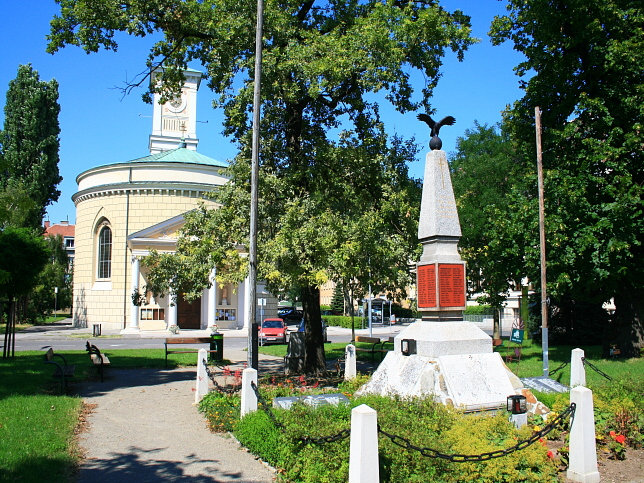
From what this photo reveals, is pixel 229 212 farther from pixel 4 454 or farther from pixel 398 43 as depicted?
pixel 4 454

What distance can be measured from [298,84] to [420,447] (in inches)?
380

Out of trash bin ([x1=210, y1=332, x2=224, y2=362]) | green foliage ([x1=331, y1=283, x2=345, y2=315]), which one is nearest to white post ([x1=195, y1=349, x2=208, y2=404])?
trash bin ([x1=210, y1=332, x2=224, y2=362])

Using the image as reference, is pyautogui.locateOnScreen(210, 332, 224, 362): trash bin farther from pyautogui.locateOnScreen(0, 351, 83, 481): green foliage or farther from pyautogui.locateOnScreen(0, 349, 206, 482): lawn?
pyautogui.locateOnScreen(0, 351, 83, 481): green foliage

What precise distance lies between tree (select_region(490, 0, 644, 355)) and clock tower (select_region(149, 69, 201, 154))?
37.5 metres

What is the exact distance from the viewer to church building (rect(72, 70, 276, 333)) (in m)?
39.3

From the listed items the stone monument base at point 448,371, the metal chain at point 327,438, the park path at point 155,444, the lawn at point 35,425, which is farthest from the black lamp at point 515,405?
the lawn at point 35,425

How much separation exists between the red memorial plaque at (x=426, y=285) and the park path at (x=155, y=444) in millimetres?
4396

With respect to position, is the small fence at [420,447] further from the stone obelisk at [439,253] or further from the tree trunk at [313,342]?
the tree trunk at [313,342]

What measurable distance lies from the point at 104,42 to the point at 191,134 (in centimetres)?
3927

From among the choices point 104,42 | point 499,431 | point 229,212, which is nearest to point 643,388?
point 499,431

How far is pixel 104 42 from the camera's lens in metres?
14.1

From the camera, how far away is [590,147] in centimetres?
1772

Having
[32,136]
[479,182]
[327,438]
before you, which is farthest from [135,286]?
[327,438]

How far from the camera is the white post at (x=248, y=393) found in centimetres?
867
